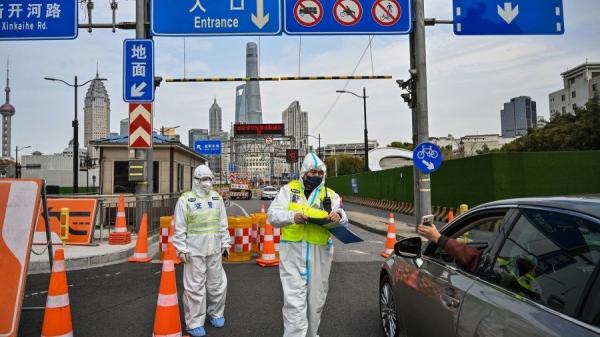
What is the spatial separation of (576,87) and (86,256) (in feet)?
360

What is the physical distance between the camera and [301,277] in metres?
3.95

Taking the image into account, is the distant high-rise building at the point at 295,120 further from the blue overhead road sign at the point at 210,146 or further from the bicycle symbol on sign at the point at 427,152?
the bicycle symbol on sign at the point at 427,152

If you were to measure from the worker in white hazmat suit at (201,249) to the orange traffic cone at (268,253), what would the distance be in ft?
11.0

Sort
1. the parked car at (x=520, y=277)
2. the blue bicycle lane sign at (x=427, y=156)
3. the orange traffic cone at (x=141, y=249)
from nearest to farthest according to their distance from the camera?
the parked car at (x=520, y=277) → the orange traffic cone at (x=141, y=249) → the blue bicycle lane sign at (x=427, y=156)

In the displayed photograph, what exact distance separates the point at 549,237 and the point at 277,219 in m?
2.16

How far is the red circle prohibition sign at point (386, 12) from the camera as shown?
1193 centimetres

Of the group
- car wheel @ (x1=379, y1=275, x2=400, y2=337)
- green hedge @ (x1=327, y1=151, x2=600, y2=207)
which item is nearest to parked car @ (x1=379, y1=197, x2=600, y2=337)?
car wheel @ (x1=379, y1=275, x2=400, y2=337)

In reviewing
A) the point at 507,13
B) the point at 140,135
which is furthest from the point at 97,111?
the point at 507,13

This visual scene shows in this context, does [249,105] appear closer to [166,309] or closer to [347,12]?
[347,12]

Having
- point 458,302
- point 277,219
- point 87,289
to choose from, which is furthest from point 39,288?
point 458,302

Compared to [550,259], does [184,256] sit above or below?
below

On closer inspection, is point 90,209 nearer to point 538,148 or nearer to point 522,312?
point 522,312

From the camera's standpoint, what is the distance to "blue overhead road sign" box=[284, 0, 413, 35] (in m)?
11.8

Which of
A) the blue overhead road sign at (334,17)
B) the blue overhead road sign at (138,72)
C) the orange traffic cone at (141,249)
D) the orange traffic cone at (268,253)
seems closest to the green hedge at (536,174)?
the blue overhead road sign at (334,17)
